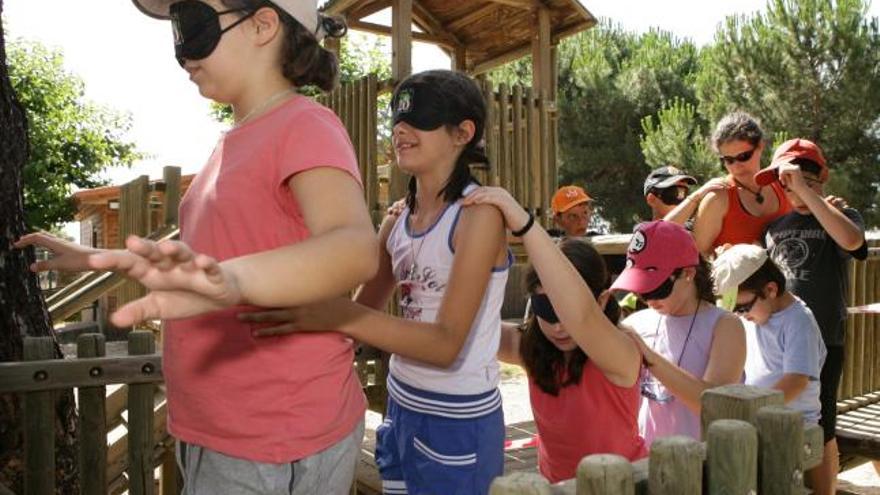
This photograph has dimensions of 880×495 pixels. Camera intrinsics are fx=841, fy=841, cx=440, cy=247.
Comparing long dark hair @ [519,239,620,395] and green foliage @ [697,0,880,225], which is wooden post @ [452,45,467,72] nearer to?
long dark hair @ [519,239,620,395]

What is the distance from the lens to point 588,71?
92.8 feet

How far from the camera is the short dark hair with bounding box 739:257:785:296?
3238 millimetres

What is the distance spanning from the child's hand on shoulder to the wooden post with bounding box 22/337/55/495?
6.34 ft

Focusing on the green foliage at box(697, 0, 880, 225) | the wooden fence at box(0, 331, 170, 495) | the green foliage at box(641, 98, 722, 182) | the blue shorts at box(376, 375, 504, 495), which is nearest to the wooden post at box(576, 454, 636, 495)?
the blue shorts at box(376, 375, 504, 495)

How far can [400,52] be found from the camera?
25.5 ft

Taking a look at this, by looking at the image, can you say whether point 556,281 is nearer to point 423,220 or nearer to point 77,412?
point 423,220

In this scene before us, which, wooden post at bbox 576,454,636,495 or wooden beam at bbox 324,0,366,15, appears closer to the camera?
wooden post at bbox 576,454,636,495

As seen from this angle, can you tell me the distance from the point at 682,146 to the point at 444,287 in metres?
21.4

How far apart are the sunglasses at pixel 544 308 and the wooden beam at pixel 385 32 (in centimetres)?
719

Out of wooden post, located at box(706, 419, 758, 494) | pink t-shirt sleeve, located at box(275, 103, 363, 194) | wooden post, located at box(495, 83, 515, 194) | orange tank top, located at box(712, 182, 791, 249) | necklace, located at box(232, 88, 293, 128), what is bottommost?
wooden post, located at box(706, 419, 758, 494)

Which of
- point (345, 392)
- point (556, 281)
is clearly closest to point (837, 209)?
point (556, 281)

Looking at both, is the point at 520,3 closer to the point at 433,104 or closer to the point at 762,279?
the point at 762,279

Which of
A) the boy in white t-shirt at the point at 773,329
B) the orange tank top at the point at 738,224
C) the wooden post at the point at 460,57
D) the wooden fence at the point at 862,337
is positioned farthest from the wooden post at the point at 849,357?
the wooden post at the point at 460,57

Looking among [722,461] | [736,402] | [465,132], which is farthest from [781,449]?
[465,132]
